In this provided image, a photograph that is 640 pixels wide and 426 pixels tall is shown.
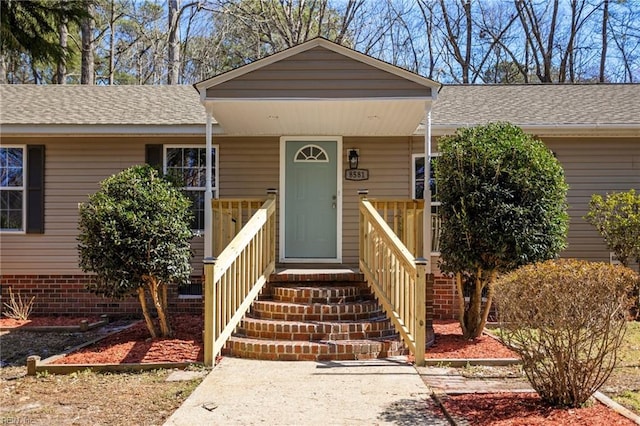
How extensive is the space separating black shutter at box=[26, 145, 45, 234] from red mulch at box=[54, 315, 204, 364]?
9.46ft

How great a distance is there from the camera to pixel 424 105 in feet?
23.3

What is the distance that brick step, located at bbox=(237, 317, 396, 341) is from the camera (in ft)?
20.7

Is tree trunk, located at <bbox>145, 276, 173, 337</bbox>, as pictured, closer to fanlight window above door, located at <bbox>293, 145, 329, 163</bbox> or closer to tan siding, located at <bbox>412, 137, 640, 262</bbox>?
fanlight window above door, located at <bbox>293, 145, 329, 163</bbox>

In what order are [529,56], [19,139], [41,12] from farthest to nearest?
1. [529,56]
2. [19,139]
3. [41,12]

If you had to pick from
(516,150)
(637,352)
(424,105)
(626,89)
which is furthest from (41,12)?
(626,89)

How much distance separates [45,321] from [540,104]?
9.30m

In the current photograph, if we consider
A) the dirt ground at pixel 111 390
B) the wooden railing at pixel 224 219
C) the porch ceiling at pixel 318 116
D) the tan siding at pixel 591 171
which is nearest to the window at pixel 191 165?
the porch ceiling at pixel 318 116

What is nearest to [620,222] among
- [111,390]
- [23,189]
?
[111,390]

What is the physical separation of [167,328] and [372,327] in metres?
2.68

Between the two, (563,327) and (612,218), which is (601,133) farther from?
(563,327)

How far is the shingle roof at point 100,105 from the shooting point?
9070 millimetres

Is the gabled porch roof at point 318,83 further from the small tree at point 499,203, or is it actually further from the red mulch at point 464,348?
the red mulch at point 464,348

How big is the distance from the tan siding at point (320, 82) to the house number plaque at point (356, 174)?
2469 mm

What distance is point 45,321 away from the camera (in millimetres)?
8797
